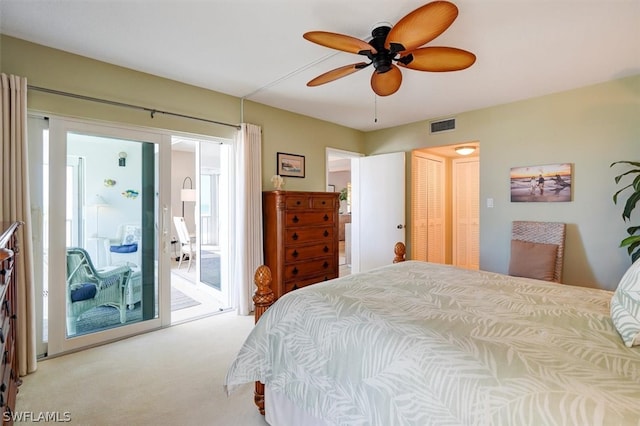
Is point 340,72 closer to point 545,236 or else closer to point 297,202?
point 297,202

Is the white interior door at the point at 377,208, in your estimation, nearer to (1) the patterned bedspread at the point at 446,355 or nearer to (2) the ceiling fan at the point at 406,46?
(2) the ceiling fan at the point at 406,46

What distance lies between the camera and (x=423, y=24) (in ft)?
5.08

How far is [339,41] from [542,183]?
314 centimetres

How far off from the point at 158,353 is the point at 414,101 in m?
3.82

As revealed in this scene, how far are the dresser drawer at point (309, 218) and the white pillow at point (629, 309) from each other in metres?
2.83

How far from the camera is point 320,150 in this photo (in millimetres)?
4656

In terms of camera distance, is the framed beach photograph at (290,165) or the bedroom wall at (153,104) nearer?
the bedroom wall at (153,104)

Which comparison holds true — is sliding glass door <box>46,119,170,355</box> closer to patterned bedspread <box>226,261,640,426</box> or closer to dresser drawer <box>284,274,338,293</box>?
dresser drawer <box>284,274,338,293</box>

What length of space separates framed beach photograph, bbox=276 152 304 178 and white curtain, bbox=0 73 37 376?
247cm

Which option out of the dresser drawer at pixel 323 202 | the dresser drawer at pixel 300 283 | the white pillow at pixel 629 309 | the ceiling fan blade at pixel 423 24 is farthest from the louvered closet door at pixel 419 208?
the white pillow at pixel 629 309

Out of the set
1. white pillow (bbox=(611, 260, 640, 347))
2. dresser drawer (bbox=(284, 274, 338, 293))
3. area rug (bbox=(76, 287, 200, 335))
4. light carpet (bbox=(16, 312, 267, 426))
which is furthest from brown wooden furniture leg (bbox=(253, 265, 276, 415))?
area rug (bbox=(76, 287, 200, 335))

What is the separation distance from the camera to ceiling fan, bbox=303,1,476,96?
59.3 inches

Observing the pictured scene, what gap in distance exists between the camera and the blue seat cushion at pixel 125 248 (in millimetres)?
3094

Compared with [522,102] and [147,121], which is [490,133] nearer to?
[522,102]
